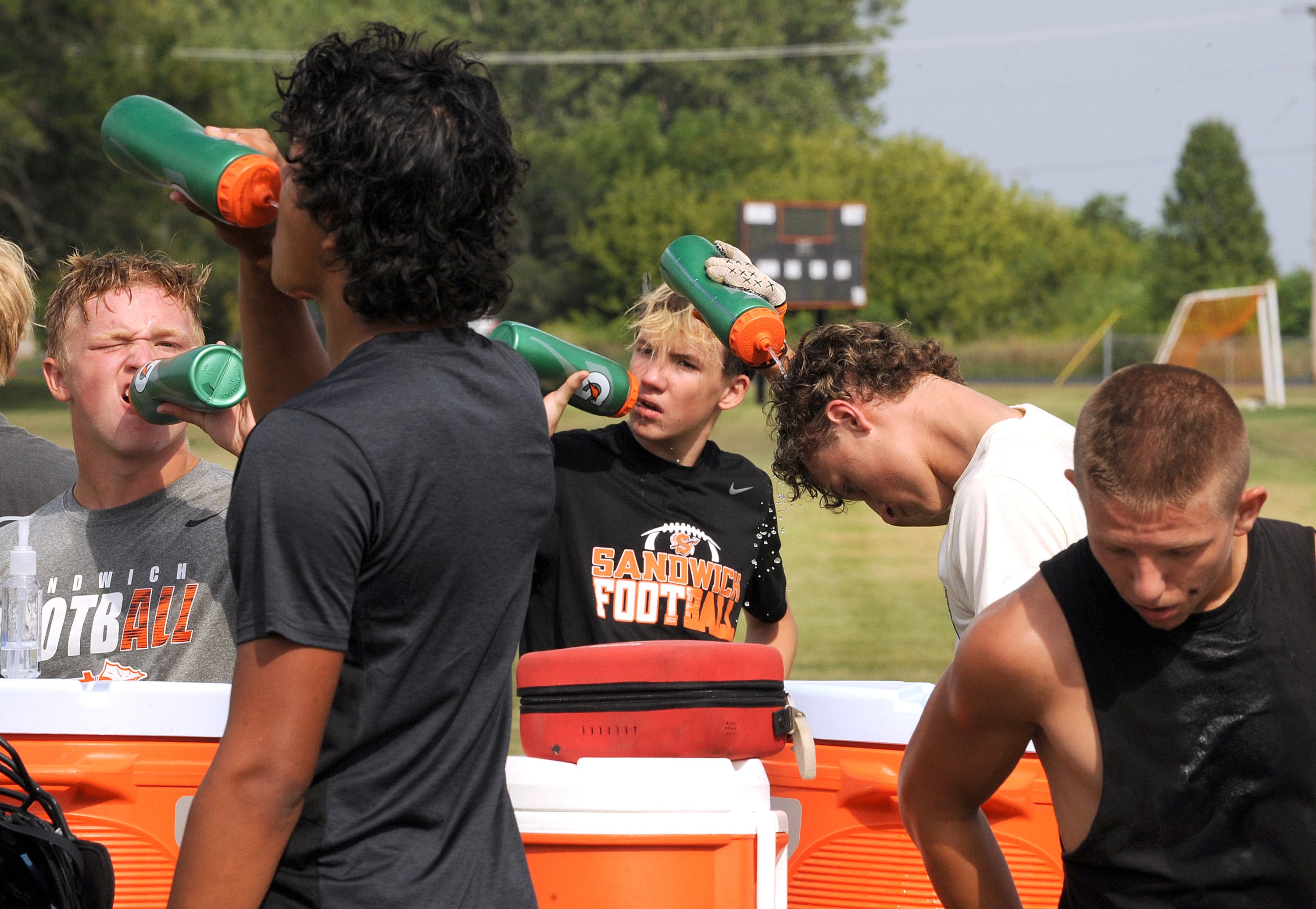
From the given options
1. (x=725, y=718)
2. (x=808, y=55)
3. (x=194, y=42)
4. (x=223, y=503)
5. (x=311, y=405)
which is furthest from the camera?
(x=808, y=55)

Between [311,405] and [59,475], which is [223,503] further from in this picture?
[311,405]

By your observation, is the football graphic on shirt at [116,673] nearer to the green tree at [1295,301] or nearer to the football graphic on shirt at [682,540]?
the football graphic on shirt at [682,540]

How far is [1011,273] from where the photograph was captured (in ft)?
170

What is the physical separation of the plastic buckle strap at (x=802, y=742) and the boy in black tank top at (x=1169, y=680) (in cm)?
48

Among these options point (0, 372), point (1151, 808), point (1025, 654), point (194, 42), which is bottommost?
point (1151, 808)

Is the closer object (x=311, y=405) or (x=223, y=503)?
(x=311, y=405)

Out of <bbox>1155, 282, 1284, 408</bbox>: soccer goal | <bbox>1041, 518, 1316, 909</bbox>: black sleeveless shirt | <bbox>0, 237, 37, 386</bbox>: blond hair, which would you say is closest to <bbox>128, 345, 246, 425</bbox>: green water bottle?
<bbox>0, 237, 37, 386</bbox>: blond hair

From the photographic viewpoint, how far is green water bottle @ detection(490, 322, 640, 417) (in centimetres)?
311

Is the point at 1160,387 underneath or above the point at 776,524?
above

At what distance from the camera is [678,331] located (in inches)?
137

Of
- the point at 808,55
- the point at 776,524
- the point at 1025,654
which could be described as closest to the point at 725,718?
the point at 1025,654

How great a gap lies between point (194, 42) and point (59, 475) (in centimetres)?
5096

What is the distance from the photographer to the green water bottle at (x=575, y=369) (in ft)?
10.2

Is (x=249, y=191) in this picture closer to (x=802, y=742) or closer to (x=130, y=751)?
(x=130, y=751)
